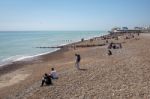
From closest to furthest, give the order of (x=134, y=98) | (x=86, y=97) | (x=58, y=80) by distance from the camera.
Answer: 1. (x=134, y=98)
2. (x=86, y=97)
3. (x=58, y=80)

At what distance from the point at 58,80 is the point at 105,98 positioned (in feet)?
18.7

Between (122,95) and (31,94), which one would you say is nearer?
(122,95)

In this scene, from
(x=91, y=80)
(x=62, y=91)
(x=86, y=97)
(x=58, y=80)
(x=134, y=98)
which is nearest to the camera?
(x=134, y=98)

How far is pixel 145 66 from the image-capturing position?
703 inches

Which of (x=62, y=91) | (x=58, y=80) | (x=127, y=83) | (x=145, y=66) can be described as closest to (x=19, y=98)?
(x=62, y=91)

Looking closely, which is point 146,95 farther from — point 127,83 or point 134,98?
point 127,83

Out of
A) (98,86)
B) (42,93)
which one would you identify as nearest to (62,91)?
(42,93)

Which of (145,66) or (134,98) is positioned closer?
(134,98)

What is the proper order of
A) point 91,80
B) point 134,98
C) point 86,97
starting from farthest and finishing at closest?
point 91,80
point 86,97
point 134,98

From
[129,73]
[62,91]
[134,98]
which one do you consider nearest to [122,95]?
[134,98]

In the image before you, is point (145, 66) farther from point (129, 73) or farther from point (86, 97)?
point (86, 97)

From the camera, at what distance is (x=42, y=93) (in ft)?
46.2

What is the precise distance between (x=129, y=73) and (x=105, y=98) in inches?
195

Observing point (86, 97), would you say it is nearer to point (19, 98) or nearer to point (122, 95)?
point (122, 95)
